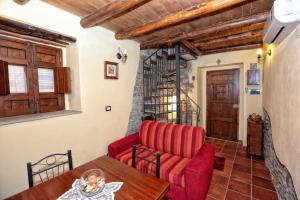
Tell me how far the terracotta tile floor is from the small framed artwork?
258cm

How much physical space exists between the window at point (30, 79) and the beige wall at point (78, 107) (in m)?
0.20

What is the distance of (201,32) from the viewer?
277 centimetres

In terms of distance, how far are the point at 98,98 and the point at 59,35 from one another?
1.15m

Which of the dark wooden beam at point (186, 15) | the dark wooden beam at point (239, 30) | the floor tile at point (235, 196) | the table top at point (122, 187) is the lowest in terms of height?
the floor tile at point (235, 196)

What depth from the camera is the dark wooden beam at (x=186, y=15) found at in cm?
184

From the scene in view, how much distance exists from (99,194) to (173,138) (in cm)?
159

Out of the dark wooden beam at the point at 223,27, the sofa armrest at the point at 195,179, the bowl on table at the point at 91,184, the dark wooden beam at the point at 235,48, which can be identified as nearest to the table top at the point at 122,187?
the bowl on table at the point at 91,184

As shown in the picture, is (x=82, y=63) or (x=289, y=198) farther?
(x=82, y=63)

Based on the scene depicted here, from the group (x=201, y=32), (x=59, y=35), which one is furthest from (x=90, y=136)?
(x=201, y=32)

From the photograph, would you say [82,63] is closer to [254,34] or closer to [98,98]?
[98,98]

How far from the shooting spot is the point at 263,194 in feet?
7.14

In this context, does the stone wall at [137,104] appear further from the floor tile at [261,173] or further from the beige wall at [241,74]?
the floor tile at [261,173]

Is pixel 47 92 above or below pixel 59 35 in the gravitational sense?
below

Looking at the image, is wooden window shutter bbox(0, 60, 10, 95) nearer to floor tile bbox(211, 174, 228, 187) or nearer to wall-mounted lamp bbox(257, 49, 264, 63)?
floor tile bbox(211, 174, 228, 187)
